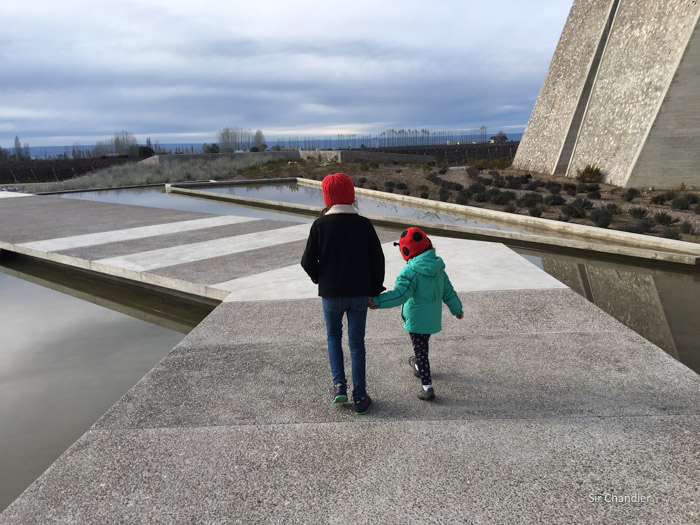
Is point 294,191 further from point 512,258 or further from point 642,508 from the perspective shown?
point 642,508

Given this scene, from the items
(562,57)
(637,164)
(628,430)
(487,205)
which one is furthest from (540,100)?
(628,430)

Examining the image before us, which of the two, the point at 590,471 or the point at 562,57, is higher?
the point at 562,57

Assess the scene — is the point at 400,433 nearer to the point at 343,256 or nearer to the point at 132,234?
the point at 343,256

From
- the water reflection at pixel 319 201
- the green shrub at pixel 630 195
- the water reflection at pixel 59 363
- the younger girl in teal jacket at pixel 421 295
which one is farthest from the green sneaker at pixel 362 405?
the green shrub at pixel 630 195

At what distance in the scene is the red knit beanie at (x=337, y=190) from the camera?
381 cm

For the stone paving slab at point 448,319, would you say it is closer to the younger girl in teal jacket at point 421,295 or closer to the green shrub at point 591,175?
the younger girl in teal jacket at point 421,295

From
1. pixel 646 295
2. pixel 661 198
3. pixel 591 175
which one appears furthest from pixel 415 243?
pixel 591 175

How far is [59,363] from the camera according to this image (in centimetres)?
586

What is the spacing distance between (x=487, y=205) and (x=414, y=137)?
10704 cm

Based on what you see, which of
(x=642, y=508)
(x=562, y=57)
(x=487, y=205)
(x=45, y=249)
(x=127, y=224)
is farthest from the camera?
(x=562, y=57)

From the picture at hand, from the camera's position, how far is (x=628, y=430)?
3588 millimetres

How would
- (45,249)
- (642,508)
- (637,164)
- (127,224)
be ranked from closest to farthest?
1. (642,508)
2. (45,249)
3. (127,224)
4. (637,164)

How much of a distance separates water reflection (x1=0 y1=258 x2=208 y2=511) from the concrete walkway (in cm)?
73

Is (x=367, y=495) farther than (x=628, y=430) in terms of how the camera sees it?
No
